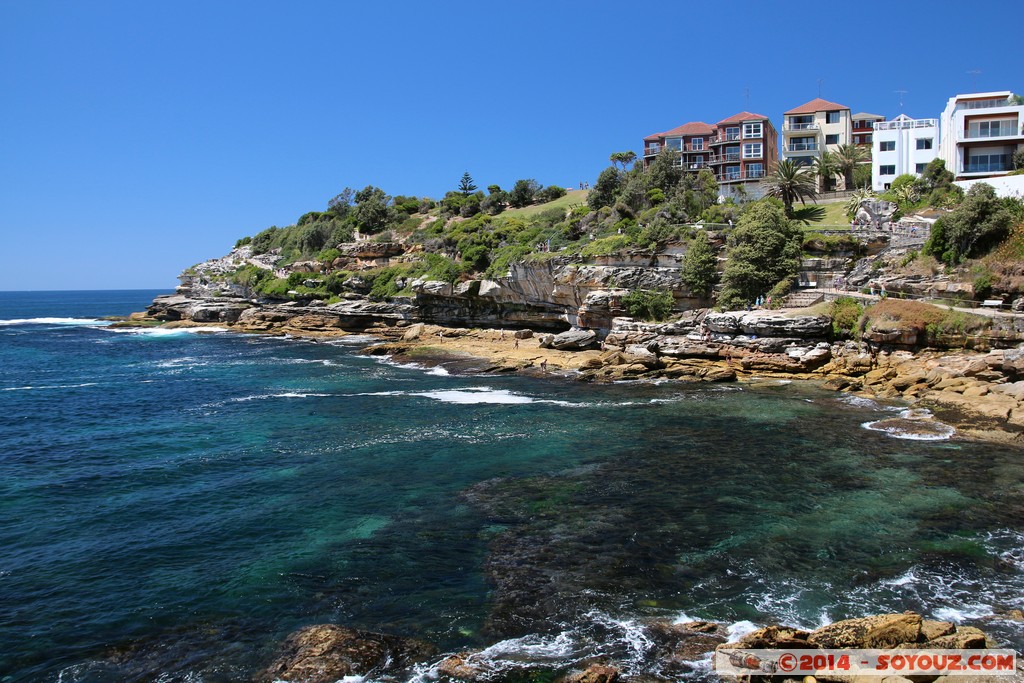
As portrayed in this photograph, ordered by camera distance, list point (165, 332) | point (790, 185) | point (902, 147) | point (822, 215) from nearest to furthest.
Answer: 1. point (822, 215)
2. point (790, 185)
3. point (902, 147)
4. point (165, 332)

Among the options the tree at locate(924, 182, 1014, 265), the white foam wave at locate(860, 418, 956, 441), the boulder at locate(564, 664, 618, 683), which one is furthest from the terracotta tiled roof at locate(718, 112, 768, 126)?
the boulder at locate(564, 664, 618, 683)

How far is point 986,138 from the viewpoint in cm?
5453

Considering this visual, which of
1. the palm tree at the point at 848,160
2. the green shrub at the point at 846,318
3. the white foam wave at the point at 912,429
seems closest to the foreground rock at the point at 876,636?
the white foam wave at the point at 912,429

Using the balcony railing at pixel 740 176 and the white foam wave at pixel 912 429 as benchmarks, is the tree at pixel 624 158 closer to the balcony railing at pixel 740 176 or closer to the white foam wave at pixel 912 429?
the balcony railing at pixel 740 176

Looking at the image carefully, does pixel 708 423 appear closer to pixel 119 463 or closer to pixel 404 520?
pixel 404 520

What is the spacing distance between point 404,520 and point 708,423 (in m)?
15.6

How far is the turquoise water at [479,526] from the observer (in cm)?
1330

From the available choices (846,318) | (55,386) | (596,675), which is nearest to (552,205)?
(846,318)

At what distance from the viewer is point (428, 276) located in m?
62.3

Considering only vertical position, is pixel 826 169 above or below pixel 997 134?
below

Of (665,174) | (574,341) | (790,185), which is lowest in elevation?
(574,341)

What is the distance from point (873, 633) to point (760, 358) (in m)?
28.8

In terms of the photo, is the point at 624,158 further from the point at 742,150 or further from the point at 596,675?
the point at 596,675

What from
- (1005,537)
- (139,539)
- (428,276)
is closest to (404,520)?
(139,539)
